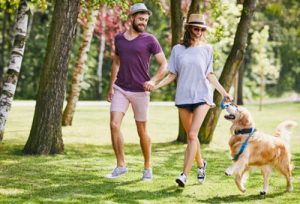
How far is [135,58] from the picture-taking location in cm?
845

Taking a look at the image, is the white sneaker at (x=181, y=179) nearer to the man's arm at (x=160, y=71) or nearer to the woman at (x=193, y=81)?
the woman at (x=193, y=81)

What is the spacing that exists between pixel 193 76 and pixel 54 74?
386 cm

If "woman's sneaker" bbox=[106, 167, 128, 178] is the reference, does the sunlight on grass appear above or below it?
below

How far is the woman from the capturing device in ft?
26.7

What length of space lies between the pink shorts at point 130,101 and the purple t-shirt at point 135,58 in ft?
0.23

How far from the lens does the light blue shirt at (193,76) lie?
26.8 feet

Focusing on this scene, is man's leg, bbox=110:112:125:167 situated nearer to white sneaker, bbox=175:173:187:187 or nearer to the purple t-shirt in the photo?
the purple t-shirt

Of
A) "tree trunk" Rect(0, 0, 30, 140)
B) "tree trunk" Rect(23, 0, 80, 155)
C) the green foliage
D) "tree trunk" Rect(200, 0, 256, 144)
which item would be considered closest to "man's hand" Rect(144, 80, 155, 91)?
"tree trunk" Rect(23, 0, 80, 155)

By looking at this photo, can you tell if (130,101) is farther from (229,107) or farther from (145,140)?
(229,107)

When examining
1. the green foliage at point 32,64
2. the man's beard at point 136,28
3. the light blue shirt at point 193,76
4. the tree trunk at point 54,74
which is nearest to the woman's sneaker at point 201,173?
the light blue shirt at point 193,76

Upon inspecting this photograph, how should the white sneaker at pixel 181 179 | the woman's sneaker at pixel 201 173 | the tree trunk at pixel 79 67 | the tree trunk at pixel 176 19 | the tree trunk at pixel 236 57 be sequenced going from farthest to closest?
the tree trunk at pixel 79 67 < the tree trunk at pixel 176 19 < the tree trunk at pixel 236 57 < the woman's sneaker at pixel 201 173 < the white sneaker at pixel 181 179

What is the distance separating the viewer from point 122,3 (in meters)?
12.8

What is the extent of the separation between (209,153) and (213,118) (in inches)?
59.4

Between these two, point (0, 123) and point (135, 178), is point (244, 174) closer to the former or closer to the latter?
point (135, 178)
